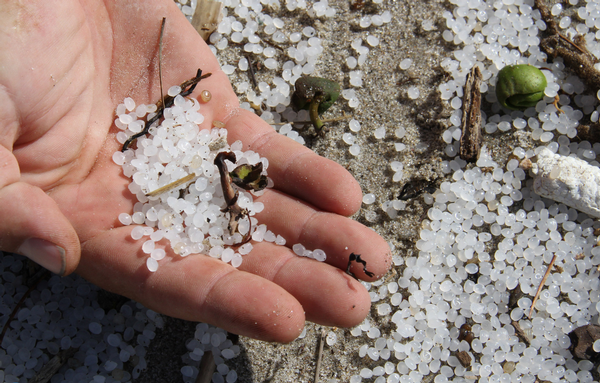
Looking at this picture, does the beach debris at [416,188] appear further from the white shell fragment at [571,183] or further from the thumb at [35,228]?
the thumb at [35,228]

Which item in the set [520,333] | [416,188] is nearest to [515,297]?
[520,333]

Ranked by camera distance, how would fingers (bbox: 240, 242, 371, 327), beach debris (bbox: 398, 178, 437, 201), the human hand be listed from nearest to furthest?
the human hand → fingers (bbox: 240, 242, 371, 327) → beach debris (bbox: 398, 178, 437, 201)

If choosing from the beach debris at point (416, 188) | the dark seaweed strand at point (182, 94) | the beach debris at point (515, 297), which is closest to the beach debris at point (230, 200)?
the dark seaweed strand at point (182, 94)

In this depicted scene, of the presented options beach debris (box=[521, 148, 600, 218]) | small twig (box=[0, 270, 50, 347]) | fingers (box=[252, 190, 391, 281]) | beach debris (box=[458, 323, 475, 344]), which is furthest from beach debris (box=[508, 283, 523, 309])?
small twig (box=[0, 270, 50, 347])

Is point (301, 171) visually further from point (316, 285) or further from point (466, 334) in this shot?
point (466, 334)

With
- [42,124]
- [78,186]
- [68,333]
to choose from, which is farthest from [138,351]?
[42,124]

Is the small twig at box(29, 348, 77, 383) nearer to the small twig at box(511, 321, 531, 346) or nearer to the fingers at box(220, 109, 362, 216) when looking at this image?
the fingers at box(220, 109, 362, 216)

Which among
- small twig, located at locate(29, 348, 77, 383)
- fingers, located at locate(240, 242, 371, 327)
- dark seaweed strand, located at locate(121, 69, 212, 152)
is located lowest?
small twig, located at locate(29, 348, 77, 383)

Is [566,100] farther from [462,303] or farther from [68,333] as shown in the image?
[68,333]
